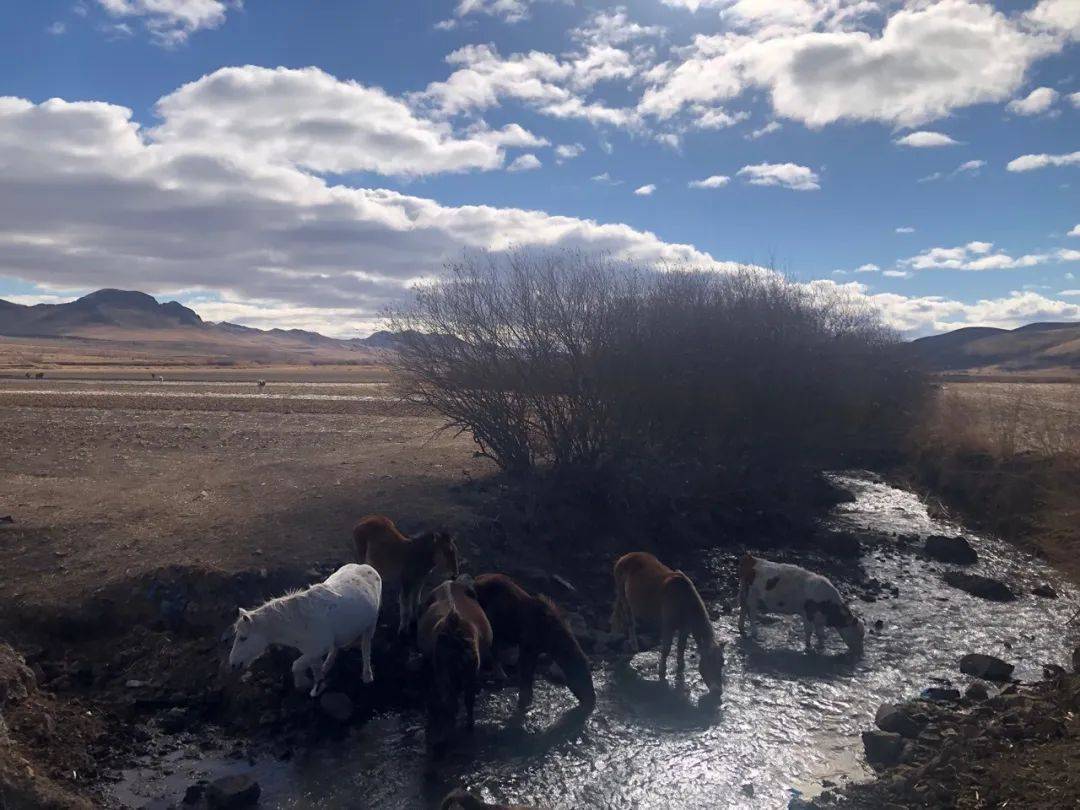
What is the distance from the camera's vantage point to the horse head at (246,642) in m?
9.52

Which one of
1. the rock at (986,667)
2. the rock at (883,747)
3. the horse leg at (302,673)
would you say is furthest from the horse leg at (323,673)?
the rock at (986,667)

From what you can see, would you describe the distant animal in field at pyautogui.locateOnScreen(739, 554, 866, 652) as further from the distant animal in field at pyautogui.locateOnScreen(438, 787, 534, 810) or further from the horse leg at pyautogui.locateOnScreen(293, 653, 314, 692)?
the distant animal in field at pyautogui.locateOnScreen(438, 787, 534, 810)

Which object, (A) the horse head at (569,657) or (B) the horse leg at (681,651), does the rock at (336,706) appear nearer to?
(A) the horse head at (569,657)

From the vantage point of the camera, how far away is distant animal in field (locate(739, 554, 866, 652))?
12.6 metres

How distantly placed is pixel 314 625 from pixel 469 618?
1.88 meters

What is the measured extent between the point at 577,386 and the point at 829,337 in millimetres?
15766

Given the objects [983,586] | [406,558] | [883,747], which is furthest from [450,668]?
[983,586]

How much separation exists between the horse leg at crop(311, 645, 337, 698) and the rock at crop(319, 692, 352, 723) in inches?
3.8

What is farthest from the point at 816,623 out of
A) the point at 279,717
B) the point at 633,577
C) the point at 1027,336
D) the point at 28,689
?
the point at 1027,336

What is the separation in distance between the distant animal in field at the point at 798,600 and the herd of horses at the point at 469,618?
0.05 ft

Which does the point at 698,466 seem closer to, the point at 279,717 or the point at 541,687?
the point at 541,687

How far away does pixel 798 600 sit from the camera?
13.1 metres

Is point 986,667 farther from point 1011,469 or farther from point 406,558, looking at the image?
point 1011,469

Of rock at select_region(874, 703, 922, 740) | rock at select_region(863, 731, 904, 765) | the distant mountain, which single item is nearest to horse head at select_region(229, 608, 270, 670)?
rock at select_region(863, 731, 904, 765)
